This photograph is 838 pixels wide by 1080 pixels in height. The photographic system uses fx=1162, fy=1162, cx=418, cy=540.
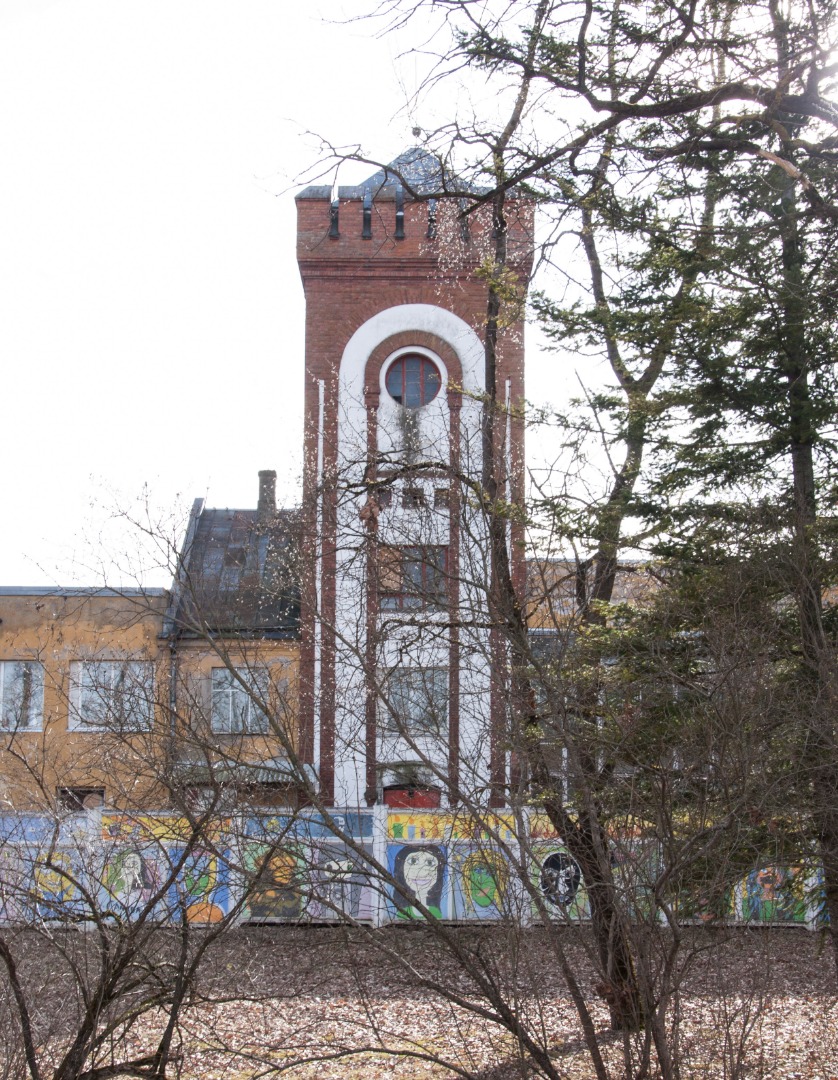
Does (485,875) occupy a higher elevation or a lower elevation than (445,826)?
lower

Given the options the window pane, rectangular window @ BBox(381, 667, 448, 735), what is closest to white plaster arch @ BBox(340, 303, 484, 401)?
the window pane

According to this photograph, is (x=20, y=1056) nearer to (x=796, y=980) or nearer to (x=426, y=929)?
(x=426, y=929)

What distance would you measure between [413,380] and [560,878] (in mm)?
15331

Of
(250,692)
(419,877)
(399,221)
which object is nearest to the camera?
(250,692)

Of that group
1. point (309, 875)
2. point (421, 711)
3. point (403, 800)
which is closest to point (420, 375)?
point (403, 800)

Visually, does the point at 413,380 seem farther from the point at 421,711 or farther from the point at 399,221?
the point at 421,711

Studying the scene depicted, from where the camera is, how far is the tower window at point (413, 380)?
21.9 meters

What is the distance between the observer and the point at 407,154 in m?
10.2

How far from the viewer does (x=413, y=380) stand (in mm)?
22031

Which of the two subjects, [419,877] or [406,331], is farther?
[406,331]

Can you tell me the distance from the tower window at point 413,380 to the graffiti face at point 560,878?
48.1ft

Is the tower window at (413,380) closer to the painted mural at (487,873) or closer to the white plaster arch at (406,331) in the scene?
the white plaster arch at (406,331)

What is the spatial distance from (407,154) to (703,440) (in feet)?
11.9

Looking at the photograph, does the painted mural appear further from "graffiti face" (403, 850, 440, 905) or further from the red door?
the red door
